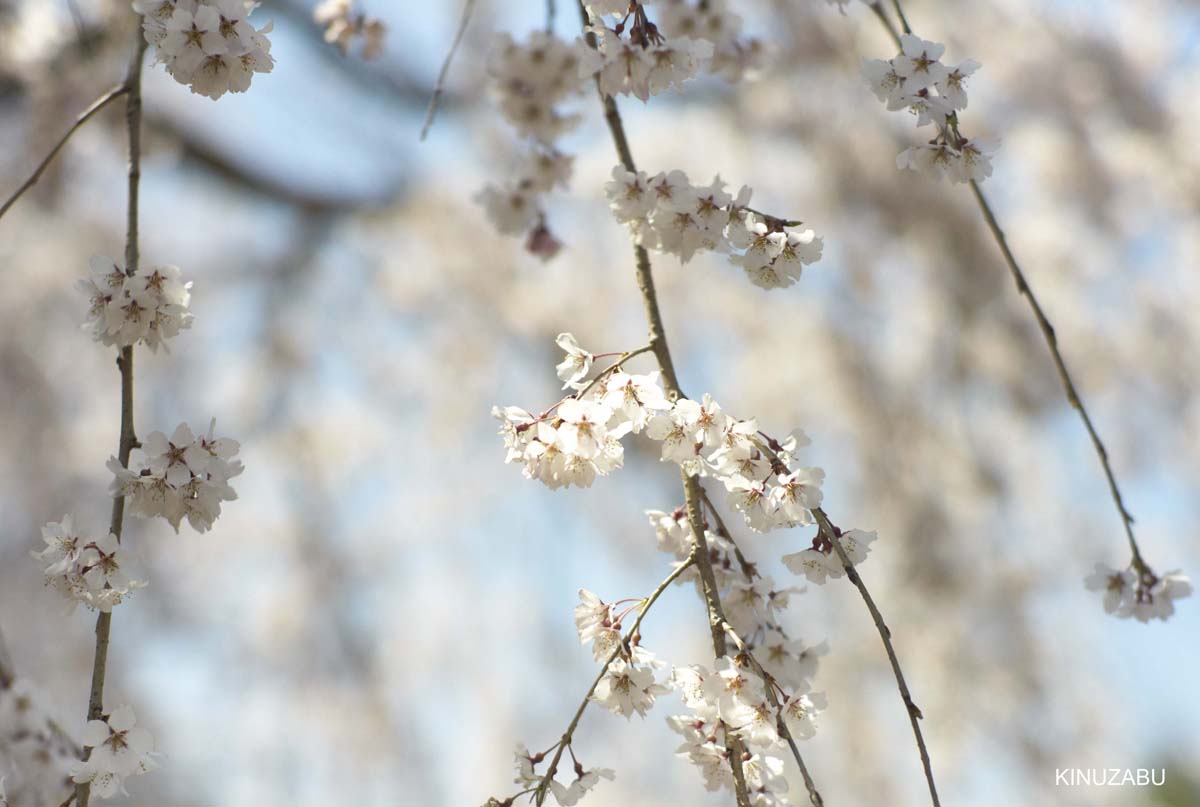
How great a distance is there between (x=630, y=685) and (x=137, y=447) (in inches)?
15.0

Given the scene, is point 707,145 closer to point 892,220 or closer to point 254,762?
point 892,220

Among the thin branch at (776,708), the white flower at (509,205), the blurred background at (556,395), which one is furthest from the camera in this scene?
the blurred background at (556,395)

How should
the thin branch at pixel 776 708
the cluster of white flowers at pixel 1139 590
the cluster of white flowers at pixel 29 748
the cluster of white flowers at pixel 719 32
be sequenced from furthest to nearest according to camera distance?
the cluster of white flowers at pixel 719 32, the cluster of white flowers at pixel 1139 590, the thin branch at pixel 776 708, the cluster of white flowers at pixel 29 748

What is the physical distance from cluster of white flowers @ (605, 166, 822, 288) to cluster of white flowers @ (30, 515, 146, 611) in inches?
17.3

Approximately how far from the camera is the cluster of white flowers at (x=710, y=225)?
74 centimetres

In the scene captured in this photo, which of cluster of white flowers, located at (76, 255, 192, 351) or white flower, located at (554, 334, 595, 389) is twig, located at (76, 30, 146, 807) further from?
white flower, located at (554, 334, 595, 389)

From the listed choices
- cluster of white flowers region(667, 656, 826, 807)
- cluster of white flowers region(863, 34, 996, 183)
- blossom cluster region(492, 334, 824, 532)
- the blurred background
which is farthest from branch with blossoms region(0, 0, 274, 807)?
the blurred background

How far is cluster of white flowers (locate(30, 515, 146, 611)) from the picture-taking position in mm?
684

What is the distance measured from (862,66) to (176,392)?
402cm

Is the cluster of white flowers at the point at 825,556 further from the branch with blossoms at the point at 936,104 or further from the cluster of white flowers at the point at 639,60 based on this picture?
the cluster of white flowers at the point at 639,60

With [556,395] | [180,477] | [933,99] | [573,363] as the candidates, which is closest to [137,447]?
[180,477]

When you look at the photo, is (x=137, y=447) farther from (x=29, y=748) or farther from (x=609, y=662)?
(x=609, y=662)

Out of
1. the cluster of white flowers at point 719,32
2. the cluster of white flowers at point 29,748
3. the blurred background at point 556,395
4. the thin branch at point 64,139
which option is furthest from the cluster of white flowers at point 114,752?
the blurred background at point 556,395

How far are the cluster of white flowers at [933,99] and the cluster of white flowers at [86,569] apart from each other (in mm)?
643
